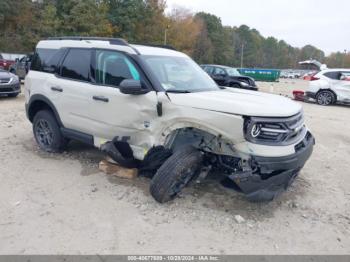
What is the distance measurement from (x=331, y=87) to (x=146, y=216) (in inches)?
562

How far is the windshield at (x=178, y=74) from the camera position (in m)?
4.60

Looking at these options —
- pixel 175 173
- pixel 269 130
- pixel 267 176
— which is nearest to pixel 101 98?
pixel 175 173

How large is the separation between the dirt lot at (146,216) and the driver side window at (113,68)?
4.49 ft

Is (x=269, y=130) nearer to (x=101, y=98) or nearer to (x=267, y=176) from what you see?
(x=267, y=176)

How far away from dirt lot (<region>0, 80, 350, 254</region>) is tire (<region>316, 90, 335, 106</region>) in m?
11.2

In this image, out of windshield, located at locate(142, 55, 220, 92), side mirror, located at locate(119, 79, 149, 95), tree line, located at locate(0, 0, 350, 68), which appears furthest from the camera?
tree line, located at locate(0, 0, 350, 68)

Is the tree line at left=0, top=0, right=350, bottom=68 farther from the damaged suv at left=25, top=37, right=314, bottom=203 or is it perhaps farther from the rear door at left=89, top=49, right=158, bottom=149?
the rear door at left=89, top=49, right=158, bottom=149

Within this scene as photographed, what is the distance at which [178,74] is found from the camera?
16.1 feet

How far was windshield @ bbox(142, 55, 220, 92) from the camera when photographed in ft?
15.1

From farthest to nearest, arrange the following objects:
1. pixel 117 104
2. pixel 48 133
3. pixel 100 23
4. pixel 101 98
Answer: pixel 100 23 → pixel 48 133 → pixel 101 98 → pixel 117 104

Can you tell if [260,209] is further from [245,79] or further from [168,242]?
[245,79]

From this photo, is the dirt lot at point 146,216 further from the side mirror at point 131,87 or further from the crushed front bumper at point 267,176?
the side mirror at point 131,87

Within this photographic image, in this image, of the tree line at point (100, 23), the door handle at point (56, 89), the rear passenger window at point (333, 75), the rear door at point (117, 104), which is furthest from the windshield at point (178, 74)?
the tree line at point (100, 23)

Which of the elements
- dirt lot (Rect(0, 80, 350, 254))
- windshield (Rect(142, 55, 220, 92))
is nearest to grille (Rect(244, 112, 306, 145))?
dirt lot (Rect(0, 80, 350, 254))
